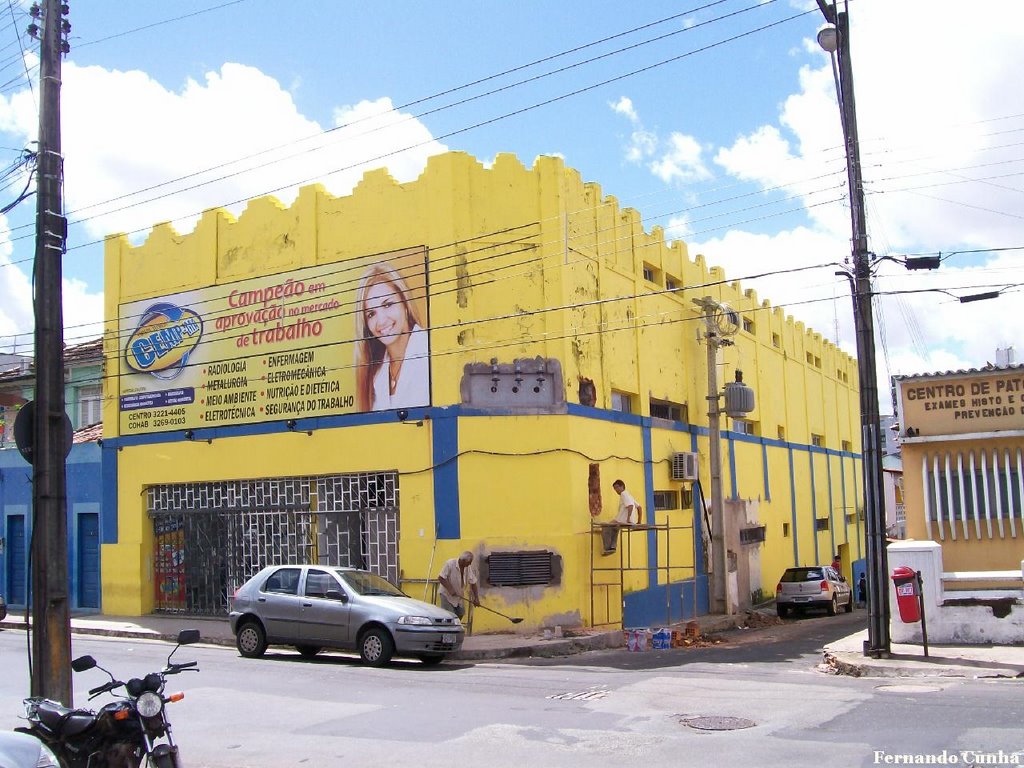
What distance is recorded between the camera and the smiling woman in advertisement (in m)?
19.1

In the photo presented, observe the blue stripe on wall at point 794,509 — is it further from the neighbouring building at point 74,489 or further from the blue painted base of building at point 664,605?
the neighbouring building at point 74,489

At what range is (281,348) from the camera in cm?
2105

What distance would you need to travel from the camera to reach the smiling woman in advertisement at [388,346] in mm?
19141

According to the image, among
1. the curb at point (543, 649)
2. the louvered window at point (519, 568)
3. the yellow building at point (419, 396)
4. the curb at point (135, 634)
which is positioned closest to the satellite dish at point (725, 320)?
the yellow building at point (419, 396)

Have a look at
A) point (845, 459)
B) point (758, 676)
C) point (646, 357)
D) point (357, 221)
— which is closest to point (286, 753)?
point (758, 676)

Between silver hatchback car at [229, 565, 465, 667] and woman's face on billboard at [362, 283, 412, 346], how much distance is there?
217 inches

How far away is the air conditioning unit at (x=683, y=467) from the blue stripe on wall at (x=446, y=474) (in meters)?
6.44

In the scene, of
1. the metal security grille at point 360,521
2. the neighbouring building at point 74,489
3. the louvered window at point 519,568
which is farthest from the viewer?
the neighbouring building at point 74,489

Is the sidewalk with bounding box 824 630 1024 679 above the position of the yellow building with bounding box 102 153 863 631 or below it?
below

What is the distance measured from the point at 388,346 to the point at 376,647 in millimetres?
7013

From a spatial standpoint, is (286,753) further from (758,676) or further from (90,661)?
(758,676)

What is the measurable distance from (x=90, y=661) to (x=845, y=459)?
36.3 m

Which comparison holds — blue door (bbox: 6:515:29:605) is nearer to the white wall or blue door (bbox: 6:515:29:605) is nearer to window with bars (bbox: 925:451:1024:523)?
the white wall

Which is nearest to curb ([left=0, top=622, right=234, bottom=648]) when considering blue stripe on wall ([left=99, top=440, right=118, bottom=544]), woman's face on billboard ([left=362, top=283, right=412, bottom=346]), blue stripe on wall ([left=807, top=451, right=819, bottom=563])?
blue stripe on wall ([left=99, top=440, right=118, bottom=544])
